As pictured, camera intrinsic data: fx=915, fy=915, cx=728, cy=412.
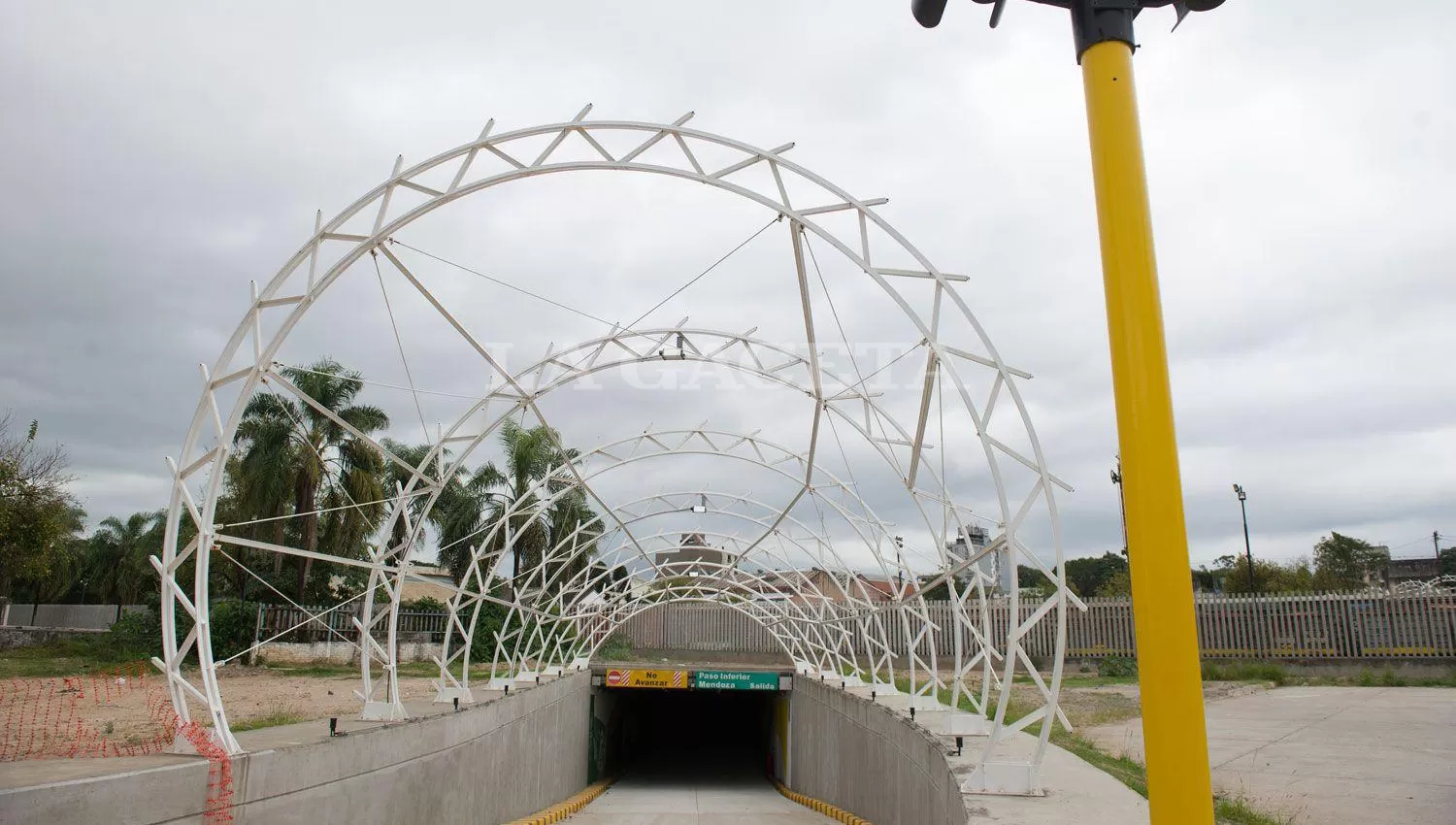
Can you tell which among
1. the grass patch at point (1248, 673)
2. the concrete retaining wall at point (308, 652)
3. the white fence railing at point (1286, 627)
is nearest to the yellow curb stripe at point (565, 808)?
the white fence railing at point (1286, 627)

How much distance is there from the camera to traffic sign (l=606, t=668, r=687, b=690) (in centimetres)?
3092

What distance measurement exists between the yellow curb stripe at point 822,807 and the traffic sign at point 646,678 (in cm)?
480

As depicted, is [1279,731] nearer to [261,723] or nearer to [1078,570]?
[261,723]

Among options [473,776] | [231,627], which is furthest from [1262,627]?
[231,627]

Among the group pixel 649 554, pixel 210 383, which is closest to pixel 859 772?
pixel 649 554

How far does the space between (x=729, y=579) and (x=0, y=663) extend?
2151 cm

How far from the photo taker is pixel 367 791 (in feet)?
41.8

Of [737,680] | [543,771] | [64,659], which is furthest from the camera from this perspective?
[64,659]

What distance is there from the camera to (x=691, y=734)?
159 feet

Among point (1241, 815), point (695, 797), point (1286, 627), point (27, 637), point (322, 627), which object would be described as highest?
point (322, 627)

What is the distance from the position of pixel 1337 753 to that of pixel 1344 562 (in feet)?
159

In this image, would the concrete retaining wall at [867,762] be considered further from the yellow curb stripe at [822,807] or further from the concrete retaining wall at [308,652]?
the concrete retaining wall at [308,652]

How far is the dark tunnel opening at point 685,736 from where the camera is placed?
113ft

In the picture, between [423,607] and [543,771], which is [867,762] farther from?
[423,607]
